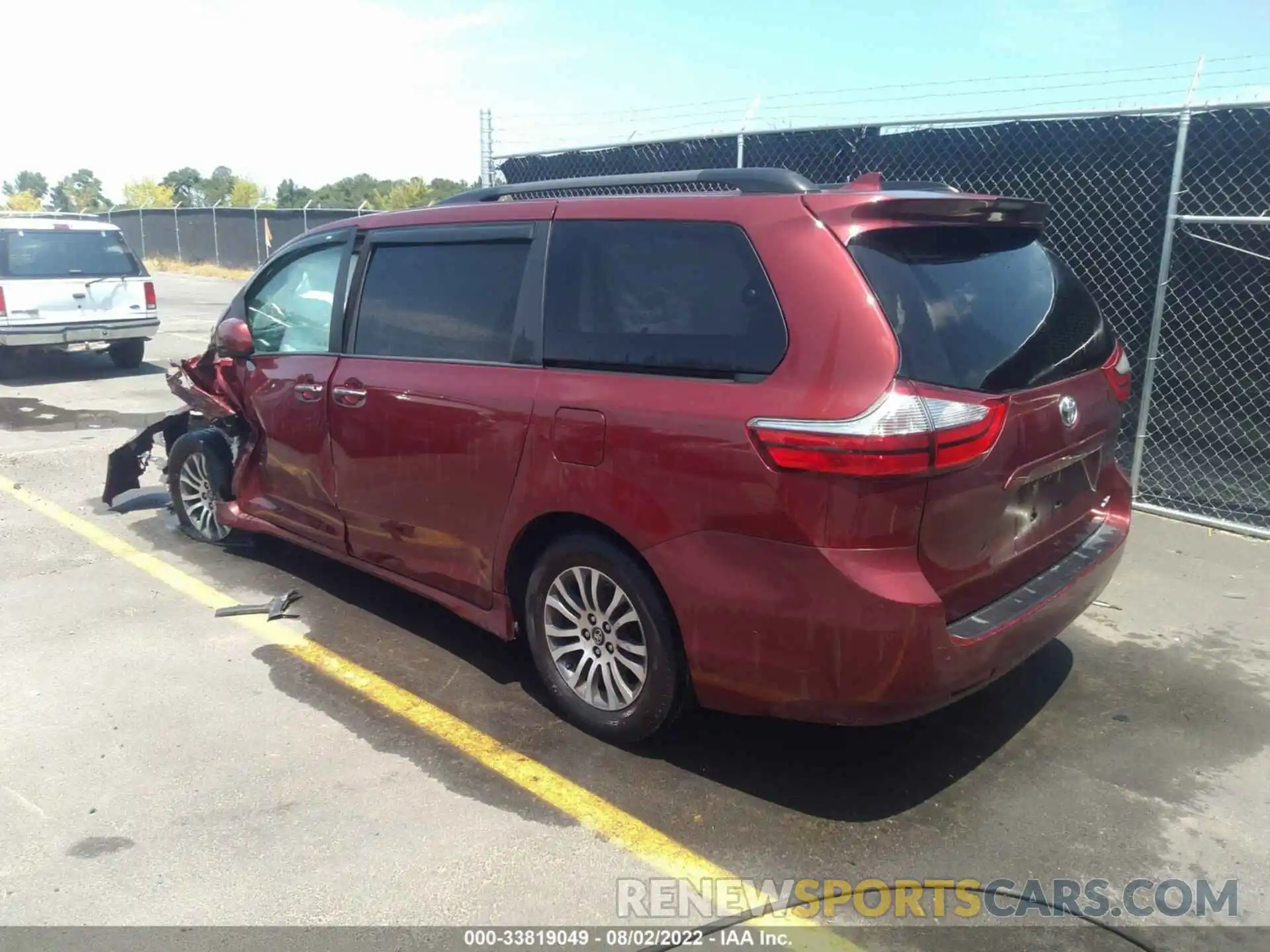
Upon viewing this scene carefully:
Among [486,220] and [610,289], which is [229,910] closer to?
[610,289]

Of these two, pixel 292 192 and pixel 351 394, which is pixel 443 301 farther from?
pixel 292 192

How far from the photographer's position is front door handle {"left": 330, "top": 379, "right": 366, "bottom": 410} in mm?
4215

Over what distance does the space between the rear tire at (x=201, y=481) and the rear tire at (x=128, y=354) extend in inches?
311

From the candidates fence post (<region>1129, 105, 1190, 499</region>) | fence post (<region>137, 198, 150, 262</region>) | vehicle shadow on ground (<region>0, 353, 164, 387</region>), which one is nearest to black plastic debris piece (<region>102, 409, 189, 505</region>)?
fence post (<region>1129, 105, 1190, 499</region>)

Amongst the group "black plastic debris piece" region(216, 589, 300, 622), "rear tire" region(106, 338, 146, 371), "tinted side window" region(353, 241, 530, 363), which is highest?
"tinted side window" region(353, 241, 530, 363)

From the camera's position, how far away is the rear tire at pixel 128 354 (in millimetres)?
12680

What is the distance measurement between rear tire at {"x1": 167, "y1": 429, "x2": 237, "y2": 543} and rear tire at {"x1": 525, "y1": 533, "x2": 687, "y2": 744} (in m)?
2.58

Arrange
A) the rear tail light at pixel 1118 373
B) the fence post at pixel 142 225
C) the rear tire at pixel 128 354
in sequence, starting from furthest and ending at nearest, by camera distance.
Result: the fence post at pixel 142 225 → the rear tire at pixel 128 354 → the rear tail light at pixel 1118 373

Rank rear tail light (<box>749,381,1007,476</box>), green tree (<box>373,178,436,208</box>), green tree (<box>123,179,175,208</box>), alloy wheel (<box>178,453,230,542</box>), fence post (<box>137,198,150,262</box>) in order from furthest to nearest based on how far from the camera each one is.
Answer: green tree (<box>123,179,175,208</box>)
green tree (<box>373,178,436,208</box>)
fence post (<box>137,198,150,262</box>)
alloy wheel (<box>178,453,230,542</box>)
rear tail light (<box>749,381,1007,476</box>)

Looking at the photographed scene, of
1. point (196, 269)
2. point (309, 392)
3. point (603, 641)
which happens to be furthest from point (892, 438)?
point (196, 269)

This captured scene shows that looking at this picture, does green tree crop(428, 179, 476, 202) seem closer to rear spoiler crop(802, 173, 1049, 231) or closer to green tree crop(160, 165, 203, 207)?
green tree crop(160, 165, 203, 207)

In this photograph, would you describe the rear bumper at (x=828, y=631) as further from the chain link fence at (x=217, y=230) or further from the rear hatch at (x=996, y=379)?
the chain link fence at (x=217, y=230)

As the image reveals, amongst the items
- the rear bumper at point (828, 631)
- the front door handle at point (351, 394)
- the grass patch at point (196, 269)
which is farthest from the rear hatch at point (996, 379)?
the grass patch at point (196, 269)

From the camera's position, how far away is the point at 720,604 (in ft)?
9.75
